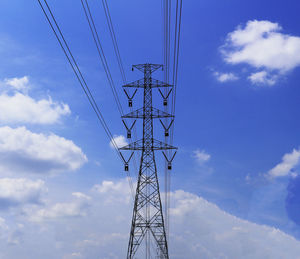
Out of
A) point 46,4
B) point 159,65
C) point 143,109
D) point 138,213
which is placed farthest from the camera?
point 159,65

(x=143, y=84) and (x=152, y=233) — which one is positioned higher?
(x=143, y=84)

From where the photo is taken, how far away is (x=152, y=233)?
43.2m

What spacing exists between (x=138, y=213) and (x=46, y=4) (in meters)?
30.8

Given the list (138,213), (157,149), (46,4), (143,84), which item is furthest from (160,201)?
(46,4)

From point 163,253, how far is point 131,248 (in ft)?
13.5

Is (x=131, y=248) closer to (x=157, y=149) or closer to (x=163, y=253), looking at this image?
(x=163, y=253)

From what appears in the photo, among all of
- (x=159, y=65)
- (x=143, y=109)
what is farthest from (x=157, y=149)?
(x=159, y=65)

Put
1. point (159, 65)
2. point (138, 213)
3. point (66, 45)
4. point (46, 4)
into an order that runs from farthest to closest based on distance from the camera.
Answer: point (159, 65) < point (138, 213) < point (66, 45) < point (46, 4)

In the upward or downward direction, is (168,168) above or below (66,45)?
above

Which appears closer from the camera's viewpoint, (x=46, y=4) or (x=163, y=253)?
(x=46, y=4)

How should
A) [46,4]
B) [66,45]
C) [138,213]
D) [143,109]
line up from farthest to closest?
[143,109], [138,213], [66,45], [46,4]

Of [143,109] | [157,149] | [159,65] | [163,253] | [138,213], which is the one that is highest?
[159,65]

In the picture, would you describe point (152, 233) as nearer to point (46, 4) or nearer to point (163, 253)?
point (163, 253)

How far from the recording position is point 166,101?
49.3 m
